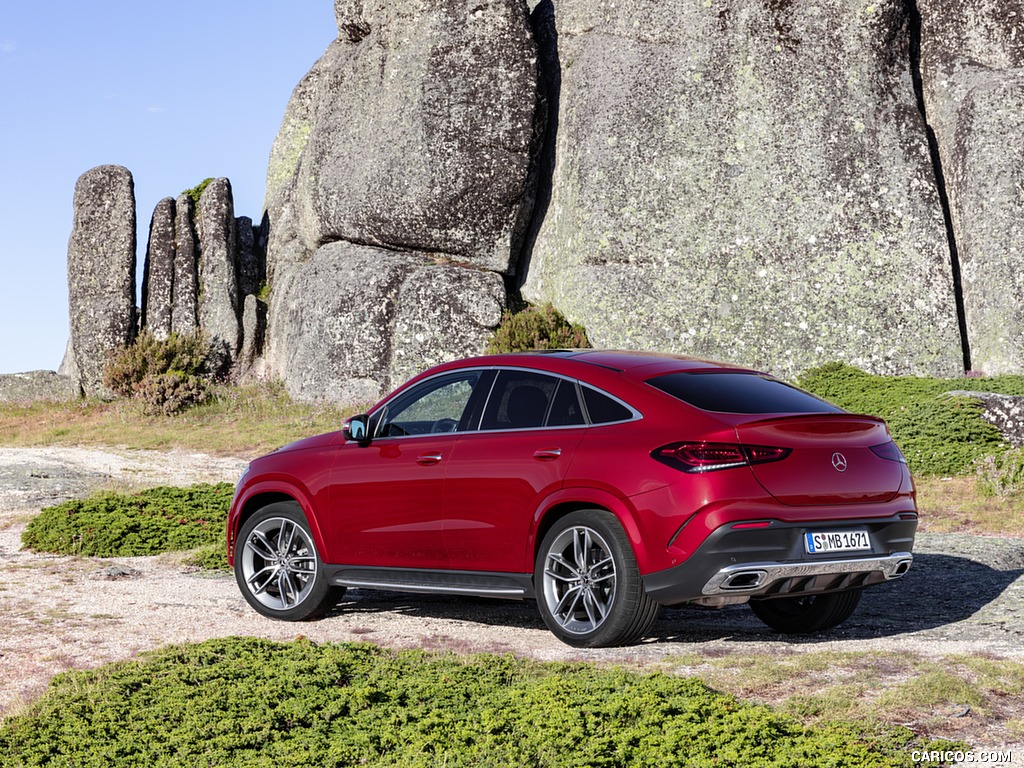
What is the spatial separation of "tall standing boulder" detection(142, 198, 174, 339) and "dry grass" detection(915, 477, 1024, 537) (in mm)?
20299

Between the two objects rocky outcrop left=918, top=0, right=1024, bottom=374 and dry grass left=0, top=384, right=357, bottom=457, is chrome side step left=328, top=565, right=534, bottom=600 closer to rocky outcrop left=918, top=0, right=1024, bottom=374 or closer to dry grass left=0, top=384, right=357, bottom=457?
dry grass left=0, top=384, right=357, bottom=457

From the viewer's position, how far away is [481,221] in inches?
941

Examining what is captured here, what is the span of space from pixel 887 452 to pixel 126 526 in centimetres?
807

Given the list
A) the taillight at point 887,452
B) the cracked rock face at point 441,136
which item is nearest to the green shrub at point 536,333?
the cracked rock face at point 441,136

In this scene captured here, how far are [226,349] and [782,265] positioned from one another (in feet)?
46.5

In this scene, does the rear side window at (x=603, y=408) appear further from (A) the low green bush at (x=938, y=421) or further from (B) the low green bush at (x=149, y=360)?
(B) the low green bush at (x=149, y=360)

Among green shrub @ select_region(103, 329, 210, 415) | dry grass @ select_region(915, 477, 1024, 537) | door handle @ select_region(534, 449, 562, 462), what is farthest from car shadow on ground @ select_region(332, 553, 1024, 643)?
green shrub @ select_region(103, 329, 210, 415)

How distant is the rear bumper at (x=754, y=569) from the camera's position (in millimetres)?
6031

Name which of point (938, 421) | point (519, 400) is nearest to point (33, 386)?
point (938, 421)

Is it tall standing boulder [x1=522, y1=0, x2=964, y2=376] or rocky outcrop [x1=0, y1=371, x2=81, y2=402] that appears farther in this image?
rocky outcrop [x1=0, y1=371, x2=81, y2=402]

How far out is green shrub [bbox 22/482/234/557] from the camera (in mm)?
11438

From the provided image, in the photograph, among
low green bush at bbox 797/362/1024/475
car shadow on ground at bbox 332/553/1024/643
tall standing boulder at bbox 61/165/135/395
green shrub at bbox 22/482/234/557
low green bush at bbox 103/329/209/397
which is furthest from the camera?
tall standing boulder at bbox 61/165/135/395

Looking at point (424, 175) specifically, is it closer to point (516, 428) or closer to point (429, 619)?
point (429, 619)

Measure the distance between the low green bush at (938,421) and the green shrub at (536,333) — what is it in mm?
5302
